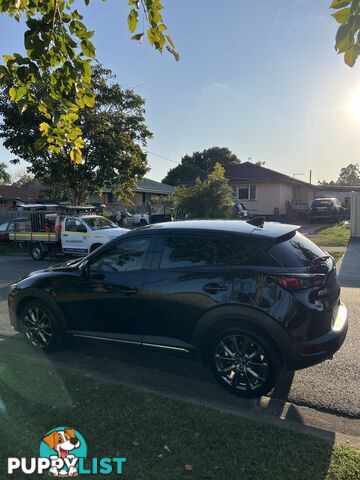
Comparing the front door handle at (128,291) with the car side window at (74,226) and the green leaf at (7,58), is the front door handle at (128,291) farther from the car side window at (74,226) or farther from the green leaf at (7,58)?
the car side window at (74,226)

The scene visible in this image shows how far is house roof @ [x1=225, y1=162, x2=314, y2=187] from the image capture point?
2842 centimetres

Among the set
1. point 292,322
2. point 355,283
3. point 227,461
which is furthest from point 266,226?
point 355,283

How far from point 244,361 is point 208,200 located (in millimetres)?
14938

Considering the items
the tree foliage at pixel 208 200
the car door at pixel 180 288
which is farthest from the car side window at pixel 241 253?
the tree foliage at pixel 208 200

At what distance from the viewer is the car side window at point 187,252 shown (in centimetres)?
394

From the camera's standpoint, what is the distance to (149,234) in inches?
171

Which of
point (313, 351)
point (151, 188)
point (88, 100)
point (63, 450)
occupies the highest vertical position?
point (151, 188)

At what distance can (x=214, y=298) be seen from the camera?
3.72 meters

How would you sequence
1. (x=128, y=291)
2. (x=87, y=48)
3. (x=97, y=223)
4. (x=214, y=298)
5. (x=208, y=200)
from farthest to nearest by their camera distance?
(x=208, y=200) → (x=97, y=223) → (x=128, y=291) → (x=214, y=298) → (x=87, y=48)

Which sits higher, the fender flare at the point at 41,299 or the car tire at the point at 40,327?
the fender flare at the point at 41,299

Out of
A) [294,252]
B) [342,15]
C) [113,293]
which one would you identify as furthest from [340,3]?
[113,293]

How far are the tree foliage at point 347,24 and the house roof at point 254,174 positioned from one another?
27155mm

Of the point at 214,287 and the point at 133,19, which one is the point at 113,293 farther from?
the point at 133,19

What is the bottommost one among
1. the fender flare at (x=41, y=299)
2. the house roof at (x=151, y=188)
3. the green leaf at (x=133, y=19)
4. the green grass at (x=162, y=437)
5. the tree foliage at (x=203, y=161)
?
the green grass at (x=162, y=437)
